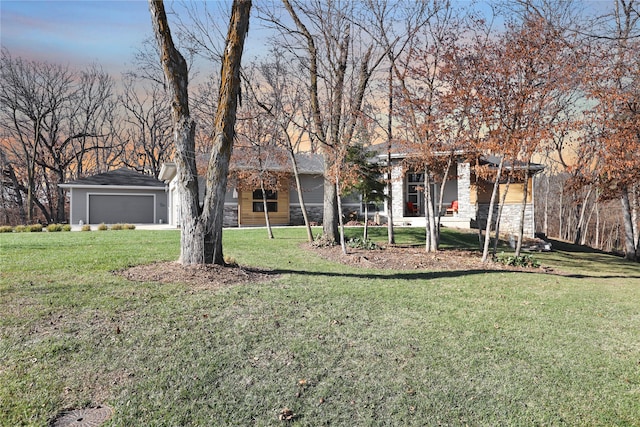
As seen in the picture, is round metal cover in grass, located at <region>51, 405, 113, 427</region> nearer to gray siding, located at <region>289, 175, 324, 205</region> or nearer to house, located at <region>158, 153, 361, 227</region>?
house, located at <region>158, 153, 361, 227</region>

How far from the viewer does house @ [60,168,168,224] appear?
22734 mm

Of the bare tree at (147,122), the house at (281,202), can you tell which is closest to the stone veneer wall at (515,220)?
the house at (281,202)

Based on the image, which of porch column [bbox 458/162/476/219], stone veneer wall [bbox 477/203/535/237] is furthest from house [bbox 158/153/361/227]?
stone veneer wall [bbox 477/203/535/237]

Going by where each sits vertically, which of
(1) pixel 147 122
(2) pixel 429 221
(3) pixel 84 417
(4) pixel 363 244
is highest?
(1) pixel 147 122

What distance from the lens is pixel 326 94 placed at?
11906 millimetres

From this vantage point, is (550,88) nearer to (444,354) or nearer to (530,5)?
(530,5)

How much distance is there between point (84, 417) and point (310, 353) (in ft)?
6.33

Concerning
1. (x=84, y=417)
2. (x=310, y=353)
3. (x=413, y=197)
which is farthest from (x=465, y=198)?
(x=84, y=417)

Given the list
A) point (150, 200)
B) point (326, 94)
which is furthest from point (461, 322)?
point (150, 200)

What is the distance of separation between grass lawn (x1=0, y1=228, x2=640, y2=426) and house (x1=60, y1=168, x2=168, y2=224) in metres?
17.9

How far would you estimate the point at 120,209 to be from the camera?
23844mm

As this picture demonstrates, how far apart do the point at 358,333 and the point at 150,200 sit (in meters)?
22.4

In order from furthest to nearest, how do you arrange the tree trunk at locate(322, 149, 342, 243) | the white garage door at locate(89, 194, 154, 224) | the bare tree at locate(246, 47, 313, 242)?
the white garage door at locate(89, 194, 154, 224)
the bare tree at locate(246, 47, 313, 242)
the tree trunk at locate(322, 149, 342, 243)

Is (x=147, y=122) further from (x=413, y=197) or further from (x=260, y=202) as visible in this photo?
(x=413, y=197)
